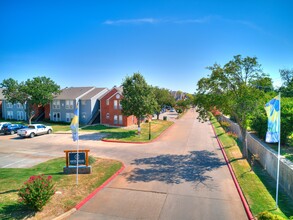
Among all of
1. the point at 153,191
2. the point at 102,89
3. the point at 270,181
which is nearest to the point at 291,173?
the point at 270,181

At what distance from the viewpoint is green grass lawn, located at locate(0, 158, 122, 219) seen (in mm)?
9234

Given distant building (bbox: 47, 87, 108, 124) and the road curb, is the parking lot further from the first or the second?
distant building (bbox: 47, 87, 108, 124)

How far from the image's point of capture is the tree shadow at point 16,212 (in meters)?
8.75

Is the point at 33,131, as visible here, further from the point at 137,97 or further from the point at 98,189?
the point at 98,189

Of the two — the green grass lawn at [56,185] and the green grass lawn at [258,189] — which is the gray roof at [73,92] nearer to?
the green grass lawn at [56,185]

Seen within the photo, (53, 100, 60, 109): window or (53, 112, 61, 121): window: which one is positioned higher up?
(53, 100, 60, 109): window

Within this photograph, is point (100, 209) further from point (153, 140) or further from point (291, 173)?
point (153, 140)

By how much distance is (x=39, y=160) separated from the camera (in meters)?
18.0

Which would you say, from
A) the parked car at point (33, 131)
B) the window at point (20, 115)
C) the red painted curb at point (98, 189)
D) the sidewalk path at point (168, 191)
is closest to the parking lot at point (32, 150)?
the parked car at point (33, 131)

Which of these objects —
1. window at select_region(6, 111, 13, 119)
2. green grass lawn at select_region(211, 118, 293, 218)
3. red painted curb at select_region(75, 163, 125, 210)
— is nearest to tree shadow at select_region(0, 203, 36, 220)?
red painted curb at select_region(75, 163, 125, 210)

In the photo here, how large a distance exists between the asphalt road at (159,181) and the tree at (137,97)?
6461 mm

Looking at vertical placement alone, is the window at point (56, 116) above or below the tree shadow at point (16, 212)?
above

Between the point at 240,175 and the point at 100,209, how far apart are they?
9.39 m

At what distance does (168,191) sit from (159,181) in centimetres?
154
